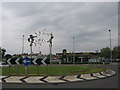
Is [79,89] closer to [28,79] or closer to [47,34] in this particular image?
[28,79]

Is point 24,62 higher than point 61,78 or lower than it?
higher

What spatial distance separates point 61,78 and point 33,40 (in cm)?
2938

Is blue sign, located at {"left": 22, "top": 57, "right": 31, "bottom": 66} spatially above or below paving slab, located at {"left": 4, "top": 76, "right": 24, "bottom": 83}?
above

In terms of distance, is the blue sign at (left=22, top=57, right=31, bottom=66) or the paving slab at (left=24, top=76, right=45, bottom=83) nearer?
the paving slab at (left=24, top=76, right=45, bottom=83)

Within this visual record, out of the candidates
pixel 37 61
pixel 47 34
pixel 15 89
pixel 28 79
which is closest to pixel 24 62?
pixel 37 61

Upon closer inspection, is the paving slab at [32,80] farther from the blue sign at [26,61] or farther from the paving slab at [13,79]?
the blue sign at [26,61]

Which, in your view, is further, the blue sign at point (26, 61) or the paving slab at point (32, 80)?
the blue sign at point (26, 61)

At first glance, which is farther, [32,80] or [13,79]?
[13,79]

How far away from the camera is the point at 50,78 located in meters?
16.0

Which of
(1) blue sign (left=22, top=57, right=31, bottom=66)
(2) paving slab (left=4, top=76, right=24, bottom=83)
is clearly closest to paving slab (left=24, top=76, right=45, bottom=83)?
(2) paving slab (left=4, top=76, right=24, bottom=83)

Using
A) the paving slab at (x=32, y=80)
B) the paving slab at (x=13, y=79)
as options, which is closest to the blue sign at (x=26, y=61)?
the paving slab at (x=13, y=79)

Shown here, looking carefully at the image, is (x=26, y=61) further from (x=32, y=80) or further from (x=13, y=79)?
(x=32, y=80)

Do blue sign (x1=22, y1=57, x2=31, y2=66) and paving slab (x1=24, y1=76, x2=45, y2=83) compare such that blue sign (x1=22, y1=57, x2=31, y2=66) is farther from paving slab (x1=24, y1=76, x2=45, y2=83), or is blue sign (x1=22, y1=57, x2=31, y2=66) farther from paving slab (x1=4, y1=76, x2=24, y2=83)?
paving slab (x1=24, y1=76, x2=45, y2=83)

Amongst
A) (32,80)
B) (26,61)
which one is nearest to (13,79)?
(32,80)
